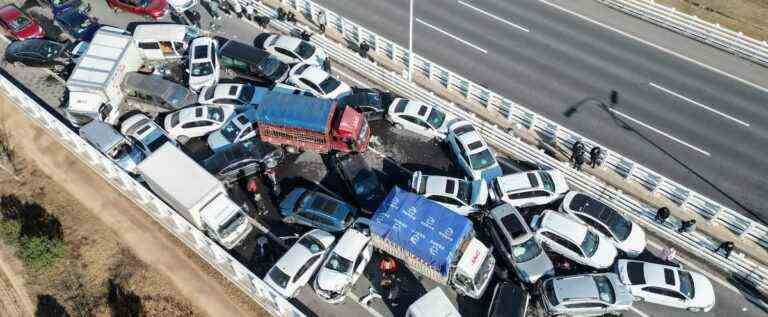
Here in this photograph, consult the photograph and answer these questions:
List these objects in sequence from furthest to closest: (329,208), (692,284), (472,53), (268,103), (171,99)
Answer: (472,53)
(171,99)
(268,103)
(329,208)
(692,284)

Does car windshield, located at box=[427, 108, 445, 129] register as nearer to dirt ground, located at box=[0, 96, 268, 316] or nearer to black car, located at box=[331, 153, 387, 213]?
black car, located at box=[331, 153, 387, 213]

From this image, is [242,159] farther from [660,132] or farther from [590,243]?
[660,132]

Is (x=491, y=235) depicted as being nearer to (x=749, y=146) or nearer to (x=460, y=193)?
(x=460, y=193)

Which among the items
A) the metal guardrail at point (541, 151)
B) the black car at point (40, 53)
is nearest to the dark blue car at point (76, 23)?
the black car at point (40, 53)

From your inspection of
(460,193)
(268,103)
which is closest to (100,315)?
(268,103)

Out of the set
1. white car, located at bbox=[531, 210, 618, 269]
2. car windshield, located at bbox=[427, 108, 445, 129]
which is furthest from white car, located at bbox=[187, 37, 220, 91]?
white car, located at bbox=[531, 210, 618, 269]
